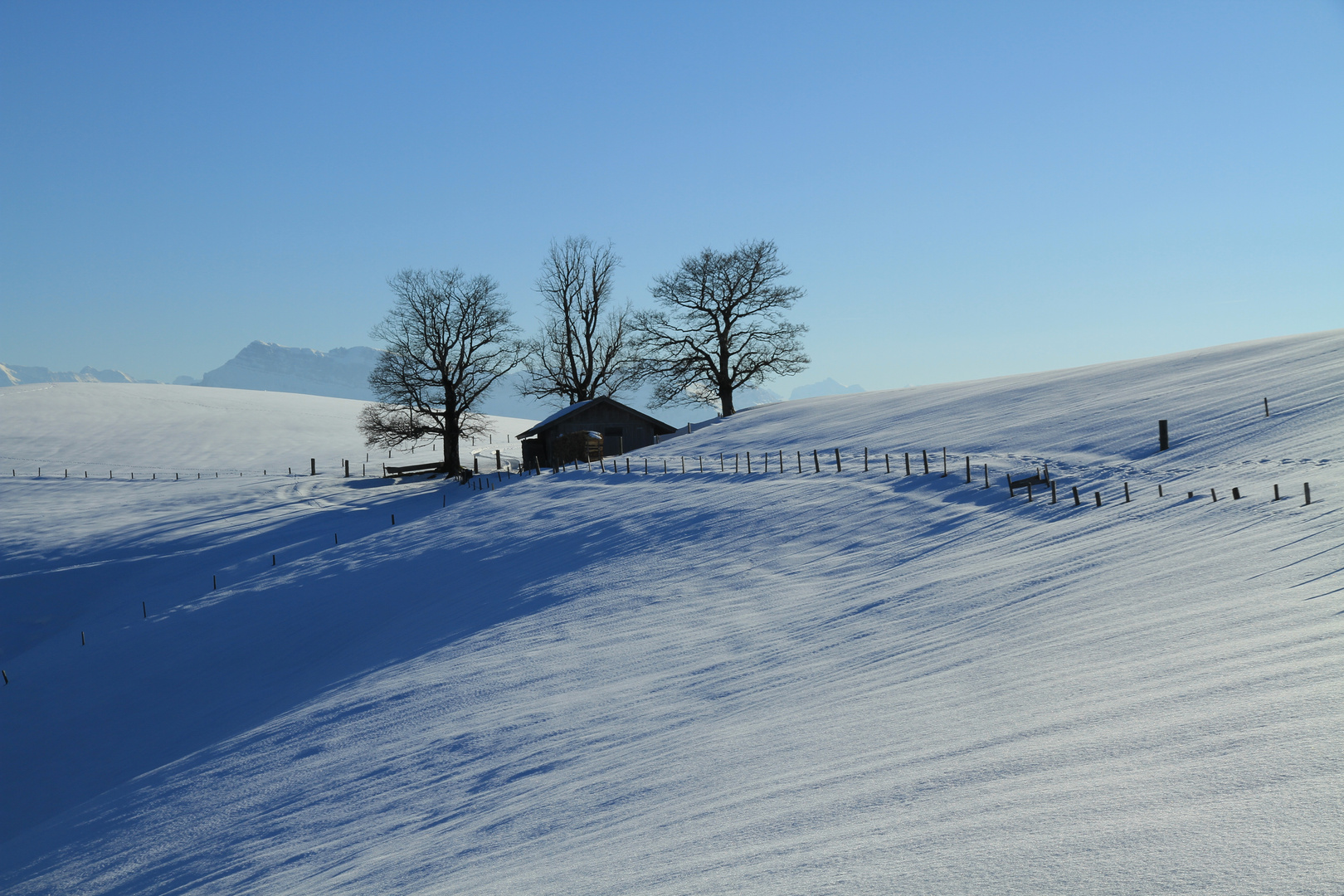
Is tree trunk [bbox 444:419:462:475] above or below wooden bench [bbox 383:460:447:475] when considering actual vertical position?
above

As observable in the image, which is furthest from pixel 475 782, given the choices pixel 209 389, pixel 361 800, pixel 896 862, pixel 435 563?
pixel 209 389

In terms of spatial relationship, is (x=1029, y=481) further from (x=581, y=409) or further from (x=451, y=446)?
(x=451, y=446)

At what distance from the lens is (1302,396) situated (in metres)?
25.6

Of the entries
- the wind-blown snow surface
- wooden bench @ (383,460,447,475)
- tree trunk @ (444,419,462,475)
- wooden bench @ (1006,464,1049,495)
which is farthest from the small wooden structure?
wooden bench @ (1006,464,1049,495)

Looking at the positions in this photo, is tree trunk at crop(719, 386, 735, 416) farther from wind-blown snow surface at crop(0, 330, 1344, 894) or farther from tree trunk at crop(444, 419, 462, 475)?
wind-blown snow surface at crop(0, 330, 1344, 894)

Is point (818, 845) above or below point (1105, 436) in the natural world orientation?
below

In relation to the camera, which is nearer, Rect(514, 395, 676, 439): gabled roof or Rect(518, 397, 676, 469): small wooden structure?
Rect(514, 395, 676, 439): gabled roof

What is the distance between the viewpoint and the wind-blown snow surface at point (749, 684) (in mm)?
5738

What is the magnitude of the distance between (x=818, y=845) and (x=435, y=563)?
865 inches

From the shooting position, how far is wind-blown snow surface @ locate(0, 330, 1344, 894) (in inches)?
226

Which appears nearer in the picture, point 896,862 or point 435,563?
point 896,862

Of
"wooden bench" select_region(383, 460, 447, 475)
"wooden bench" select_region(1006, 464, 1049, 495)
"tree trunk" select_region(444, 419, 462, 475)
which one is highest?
"tree trunk" select_region(444, 419, 462, 475)

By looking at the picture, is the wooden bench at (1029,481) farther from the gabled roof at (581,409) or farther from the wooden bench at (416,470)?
the wooden bench at (416,470)

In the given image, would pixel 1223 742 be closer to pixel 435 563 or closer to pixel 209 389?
pixel 435 563
